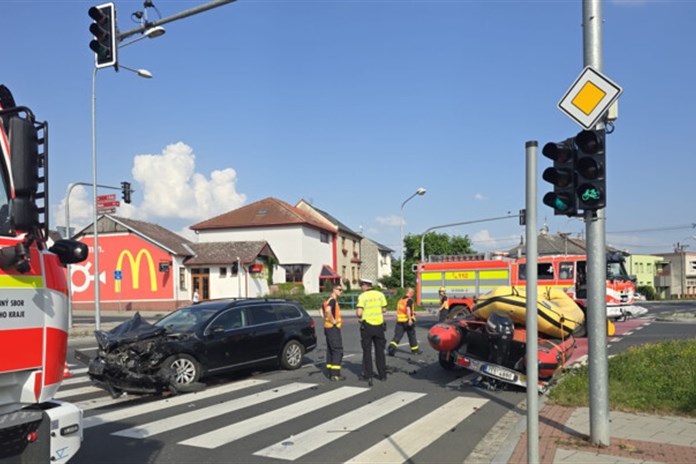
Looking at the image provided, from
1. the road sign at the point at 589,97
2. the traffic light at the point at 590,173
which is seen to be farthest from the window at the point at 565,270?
the traffic light at the point at 590,173

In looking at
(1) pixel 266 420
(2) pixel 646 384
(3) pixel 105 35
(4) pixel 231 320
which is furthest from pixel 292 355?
(3) pixel 105 35

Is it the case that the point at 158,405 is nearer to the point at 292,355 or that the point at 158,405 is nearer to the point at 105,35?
the point at 292,355

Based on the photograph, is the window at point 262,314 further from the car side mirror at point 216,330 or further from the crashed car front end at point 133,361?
the crashed car front end at point 133,361

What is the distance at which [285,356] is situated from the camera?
12352 mm

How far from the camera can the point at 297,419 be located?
8102mm

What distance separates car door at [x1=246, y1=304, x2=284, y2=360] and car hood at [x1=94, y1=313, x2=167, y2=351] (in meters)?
2.02

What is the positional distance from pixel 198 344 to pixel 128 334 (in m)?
1.20

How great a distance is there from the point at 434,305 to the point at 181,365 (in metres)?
15.2

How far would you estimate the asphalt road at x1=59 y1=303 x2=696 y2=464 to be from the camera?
21.4 feet

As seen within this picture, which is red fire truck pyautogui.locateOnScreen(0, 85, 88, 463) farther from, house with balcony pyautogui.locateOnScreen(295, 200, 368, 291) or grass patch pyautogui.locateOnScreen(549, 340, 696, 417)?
house with balcony pyautogui.locateOnScreen(295, 200, 368, 291)

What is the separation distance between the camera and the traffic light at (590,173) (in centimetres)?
589

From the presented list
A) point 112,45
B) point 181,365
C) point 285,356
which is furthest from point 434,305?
point 112,45

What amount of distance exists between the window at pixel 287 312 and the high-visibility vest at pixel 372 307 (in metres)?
2.13

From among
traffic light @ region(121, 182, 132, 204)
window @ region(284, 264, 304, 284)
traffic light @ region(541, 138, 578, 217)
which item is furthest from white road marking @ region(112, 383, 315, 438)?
window @ region(284, 264, 304, 284)
